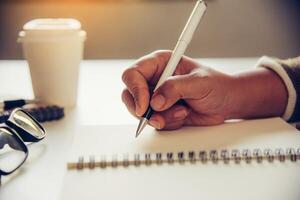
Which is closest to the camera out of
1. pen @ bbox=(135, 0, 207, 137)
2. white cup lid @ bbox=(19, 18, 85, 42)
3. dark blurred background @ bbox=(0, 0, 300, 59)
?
pen @ bbox=(135, 0, 207, 137)

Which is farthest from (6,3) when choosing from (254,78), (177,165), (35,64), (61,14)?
(177,165)

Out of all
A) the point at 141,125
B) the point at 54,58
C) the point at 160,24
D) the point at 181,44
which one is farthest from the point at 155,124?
the point at 160,24

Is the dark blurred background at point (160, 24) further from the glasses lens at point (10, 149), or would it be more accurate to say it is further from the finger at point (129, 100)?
the glasses lens at point (10, 149)

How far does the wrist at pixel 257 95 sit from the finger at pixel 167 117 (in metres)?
0.09

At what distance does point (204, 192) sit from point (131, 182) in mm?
82

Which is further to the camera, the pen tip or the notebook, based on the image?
the pen tip

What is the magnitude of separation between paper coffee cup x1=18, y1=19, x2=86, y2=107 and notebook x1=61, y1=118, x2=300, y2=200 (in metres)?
0.17

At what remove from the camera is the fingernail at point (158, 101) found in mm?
657

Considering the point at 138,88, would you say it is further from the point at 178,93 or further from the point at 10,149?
the point at 10,149

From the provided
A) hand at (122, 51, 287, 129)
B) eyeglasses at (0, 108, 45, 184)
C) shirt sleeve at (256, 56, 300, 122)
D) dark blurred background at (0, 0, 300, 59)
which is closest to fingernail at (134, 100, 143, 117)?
hand at (122, 51, 287, 129)

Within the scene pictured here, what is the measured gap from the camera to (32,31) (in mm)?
788

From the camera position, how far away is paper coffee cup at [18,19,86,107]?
31.2 inches

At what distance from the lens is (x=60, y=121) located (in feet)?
2.51

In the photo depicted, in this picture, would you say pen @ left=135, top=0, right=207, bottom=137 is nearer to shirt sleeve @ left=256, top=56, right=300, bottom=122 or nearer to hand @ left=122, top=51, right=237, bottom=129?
hand @ left=122, top=51, right=237, bottom=129
